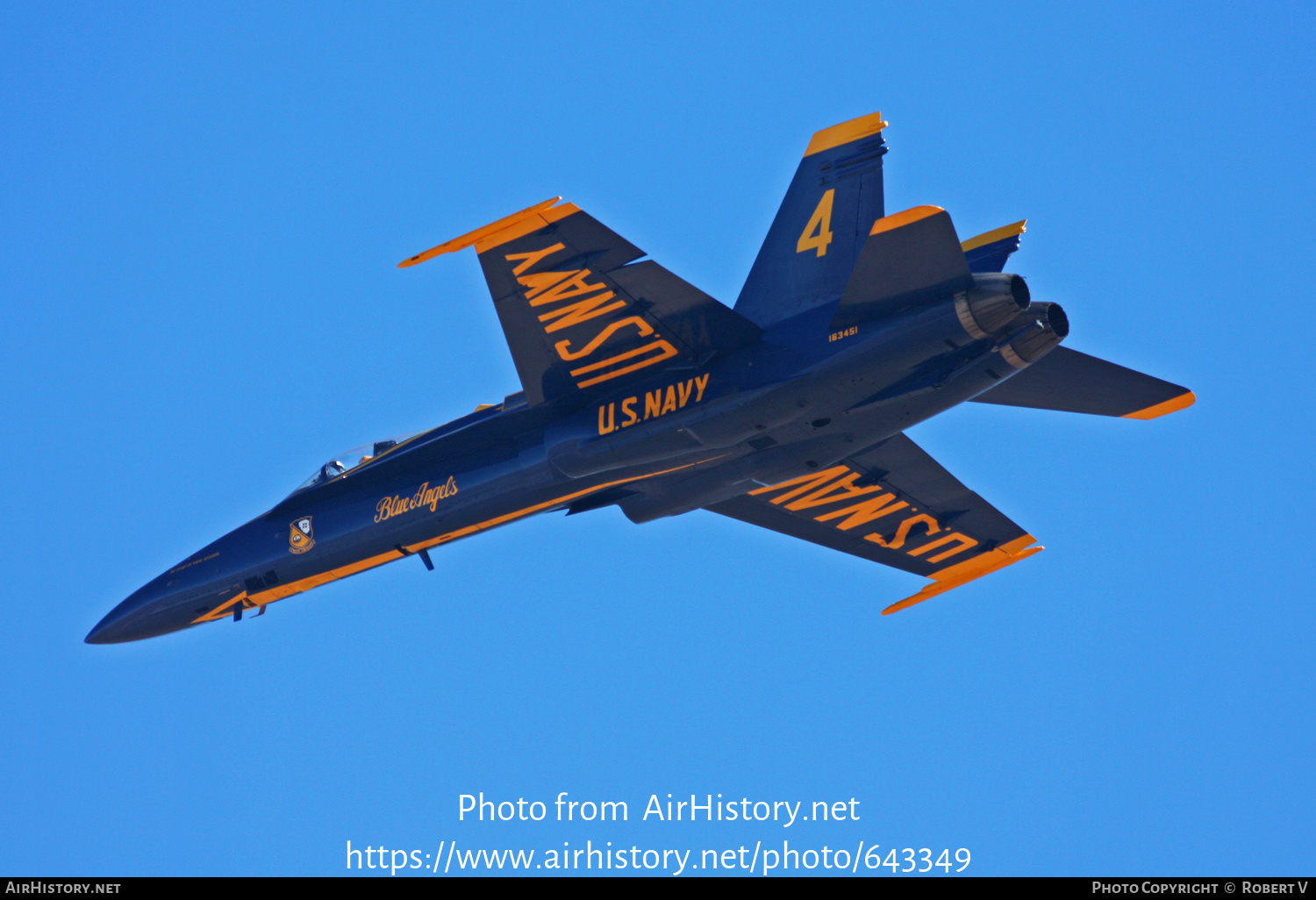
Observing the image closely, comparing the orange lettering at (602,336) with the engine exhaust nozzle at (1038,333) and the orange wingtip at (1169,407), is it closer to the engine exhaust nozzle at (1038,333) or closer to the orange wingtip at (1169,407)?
the engine exhaust nozzle at (1038,333)

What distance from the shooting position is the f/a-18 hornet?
735 inches

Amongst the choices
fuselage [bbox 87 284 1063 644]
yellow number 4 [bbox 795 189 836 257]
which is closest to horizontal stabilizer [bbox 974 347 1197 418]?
fuselage [bbox 87 284 1063 644]

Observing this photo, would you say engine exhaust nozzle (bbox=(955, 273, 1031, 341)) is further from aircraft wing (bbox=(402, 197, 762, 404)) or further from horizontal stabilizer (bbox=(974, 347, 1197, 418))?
aircraft wing (bbox=(402, 197, 762, 404))

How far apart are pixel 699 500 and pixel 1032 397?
5512 mm

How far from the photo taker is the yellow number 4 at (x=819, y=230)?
20734 mm

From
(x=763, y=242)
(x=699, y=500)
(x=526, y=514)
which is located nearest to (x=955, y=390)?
(x=763, y=242)

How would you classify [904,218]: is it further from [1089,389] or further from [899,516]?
[899,516]

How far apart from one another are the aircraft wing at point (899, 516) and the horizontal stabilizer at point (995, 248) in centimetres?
397

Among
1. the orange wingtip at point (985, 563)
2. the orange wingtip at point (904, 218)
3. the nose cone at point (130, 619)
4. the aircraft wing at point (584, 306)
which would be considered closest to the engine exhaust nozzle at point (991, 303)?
the orange wingtip at point (904, 218)

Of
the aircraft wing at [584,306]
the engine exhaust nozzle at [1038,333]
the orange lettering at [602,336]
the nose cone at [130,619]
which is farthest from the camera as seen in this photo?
the nose cone at [130,619]

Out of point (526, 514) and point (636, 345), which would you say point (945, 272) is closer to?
point (636, 345)

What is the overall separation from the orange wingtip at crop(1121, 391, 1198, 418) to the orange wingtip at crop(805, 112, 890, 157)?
579cm

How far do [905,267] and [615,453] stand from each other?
17.6 ft

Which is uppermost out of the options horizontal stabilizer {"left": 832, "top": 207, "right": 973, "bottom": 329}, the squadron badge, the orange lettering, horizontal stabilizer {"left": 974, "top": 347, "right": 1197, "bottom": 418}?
horizontal stabilizer {"left": 974, "top": 347, "right": 1197, "bottom": 418}
